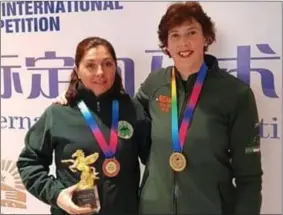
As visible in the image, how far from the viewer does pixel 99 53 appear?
65.3 inches

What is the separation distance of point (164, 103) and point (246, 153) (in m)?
0.35

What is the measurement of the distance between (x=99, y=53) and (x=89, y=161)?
412mm

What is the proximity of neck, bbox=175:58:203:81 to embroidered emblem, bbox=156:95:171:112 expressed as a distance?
0.10 meters

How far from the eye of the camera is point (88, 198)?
1588 millimetres

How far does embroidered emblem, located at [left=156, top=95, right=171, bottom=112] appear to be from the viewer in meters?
1.63

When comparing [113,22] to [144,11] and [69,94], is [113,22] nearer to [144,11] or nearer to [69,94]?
[144,11]

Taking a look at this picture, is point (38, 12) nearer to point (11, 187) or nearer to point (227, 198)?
point (11, 187)

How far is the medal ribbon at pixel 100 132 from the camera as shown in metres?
1.65

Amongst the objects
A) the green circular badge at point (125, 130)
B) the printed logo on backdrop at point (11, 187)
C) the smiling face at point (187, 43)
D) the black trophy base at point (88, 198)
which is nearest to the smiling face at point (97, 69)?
the green circular badge at point (125, 130)

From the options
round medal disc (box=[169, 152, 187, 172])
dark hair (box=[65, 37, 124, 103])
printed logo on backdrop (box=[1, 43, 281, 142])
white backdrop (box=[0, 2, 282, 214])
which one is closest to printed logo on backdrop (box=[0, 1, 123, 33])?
white backdrop (box=[0, 2, 282, 214])

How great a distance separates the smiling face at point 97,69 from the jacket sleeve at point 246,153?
51cm

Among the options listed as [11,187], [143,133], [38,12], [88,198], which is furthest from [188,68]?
[11,187]

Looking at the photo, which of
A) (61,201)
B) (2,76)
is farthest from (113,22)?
(61,201)

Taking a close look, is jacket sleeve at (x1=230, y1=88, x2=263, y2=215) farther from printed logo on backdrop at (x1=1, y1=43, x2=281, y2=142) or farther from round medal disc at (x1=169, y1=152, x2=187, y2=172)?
printed logo on backdrop at (x1=1, y1=43, x2=281, y2=142)
